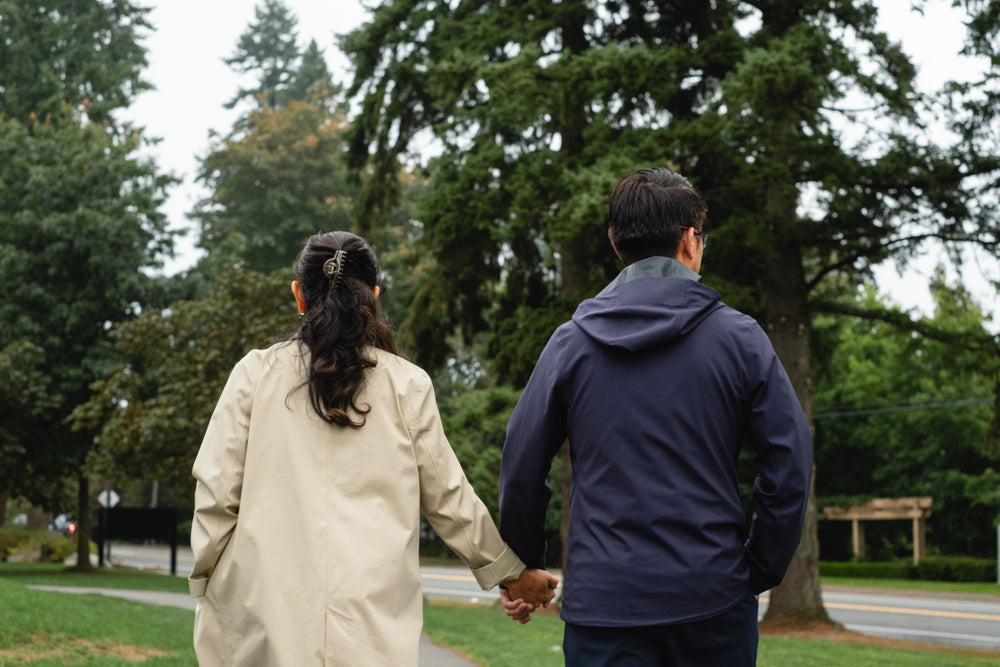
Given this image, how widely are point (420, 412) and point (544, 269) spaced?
15.9m

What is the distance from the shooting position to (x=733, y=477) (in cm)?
267

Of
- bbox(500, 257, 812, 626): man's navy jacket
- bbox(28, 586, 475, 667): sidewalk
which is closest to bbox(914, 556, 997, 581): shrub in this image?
bbox(28, 586, 475, 667): sidewalk

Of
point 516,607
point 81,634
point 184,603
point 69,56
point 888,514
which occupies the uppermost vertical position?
point 69,56

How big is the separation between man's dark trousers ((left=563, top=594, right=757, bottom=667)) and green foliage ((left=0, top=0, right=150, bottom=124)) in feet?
116

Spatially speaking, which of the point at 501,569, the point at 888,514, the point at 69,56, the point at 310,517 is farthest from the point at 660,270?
the point at 69,56

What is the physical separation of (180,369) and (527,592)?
1834 centimetres

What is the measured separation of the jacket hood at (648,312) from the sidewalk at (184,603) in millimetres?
6820

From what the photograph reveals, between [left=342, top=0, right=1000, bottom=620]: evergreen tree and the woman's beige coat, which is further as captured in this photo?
[left=342, top=0, right=1000, bottom=620]: evergreen tree

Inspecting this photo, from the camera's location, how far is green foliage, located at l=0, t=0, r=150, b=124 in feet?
116

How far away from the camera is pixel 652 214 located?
2.88 meters

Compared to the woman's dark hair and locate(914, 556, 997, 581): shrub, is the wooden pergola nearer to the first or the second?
locate(914, 556, 997, 581): shrub

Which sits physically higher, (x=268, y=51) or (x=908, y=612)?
(x=268, y=51)

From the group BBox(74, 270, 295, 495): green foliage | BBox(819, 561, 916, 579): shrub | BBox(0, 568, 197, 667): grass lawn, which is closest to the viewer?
BBox(0, 568, 197, 667): grass lawn

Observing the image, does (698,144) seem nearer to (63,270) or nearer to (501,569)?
(501,569)
